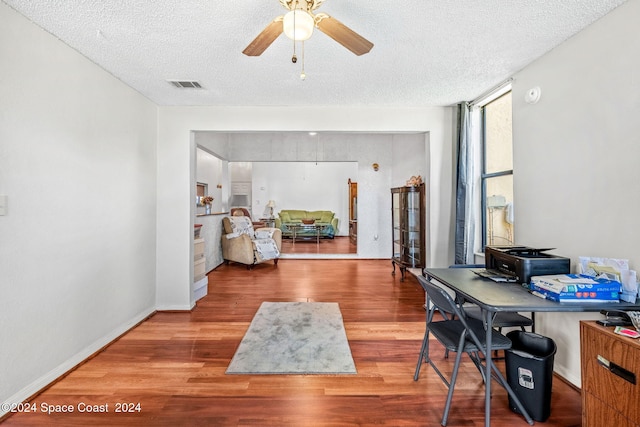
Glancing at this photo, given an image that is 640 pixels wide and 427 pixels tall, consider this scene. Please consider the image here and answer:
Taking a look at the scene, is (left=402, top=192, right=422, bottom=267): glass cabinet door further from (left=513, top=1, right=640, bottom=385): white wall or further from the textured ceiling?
(left=513, top=1, right=640, bottom=385): white wall

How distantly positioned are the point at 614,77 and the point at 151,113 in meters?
3.87

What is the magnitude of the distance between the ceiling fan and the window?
6.63 feet

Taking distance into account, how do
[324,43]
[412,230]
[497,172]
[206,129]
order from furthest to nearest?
[412,230] < [206,129] < [497,172] < [324,43]

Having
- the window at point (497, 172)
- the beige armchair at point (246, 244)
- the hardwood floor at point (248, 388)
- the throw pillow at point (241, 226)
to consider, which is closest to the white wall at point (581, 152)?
the window at point (497, 172)

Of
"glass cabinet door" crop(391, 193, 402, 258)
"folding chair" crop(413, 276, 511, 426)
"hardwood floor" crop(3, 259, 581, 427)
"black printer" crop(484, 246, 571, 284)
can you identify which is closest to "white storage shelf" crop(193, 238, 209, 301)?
"hardwood floor" crop(3, 259, 581, 427)

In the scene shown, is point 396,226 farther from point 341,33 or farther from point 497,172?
point 341,33

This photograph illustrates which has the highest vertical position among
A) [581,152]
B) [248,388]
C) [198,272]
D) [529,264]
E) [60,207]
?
[581,152]

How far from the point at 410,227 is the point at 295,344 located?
2.74 m

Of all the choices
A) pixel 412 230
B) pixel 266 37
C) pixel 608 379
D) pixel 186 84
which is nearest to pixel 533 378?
pixel 608 379

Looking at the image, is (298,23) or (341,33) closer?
Result: (298,23)

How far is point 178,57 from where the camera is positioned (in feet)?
7.39

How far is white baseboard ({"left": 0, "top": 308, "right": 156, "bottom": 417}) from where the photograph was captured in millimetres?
1771

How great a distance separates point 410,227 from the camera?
452cm

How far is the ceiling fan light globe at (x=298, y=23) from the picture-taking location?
4.34 ft
